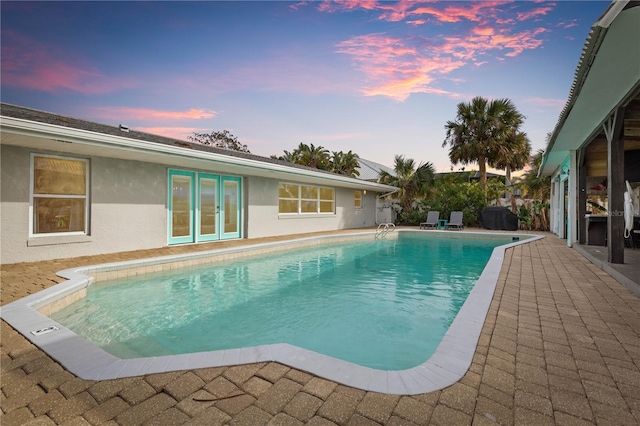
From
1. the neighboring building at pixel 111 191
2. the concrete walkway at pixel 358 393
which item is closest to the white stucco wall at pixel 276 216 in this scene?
the neighboring building at pixel 111 191

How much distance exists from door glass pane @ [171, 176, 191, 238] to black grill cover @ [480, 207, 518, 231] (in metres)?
13.7

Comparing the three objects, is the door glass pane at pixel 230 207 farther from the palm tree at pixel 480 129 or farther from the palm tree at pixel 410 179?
the palm tree at pixel 480 129

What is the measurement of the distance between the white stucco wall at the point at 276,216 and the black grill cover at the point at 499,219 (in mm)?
6565

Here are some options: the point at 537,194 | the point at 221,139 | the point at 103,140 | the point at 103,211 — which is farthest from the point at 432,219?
the point at 221,139

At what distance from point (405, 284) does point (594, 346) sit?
11.9 feet

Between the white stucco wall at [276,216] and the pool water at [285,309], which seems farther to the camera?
the white stucco wall at [276,216]

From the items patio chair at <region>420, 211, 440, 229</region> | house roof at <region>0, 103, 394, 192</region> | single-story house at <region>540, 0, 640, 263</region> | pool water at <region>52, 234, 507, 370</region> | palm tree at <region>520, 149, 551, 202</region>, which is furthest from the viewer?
palm tree at <region>520, 149, 551, 202</region>

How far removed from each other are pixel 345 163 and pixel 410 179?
9.58m

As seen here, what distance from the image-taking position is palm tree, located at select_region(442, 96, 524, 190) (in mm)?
17188

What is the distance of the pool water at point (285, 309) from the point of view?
3459 mm

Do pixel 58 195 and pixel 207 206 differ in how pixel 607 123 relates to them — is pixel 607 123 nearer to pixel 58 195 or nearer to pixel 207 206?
pixel 207 206

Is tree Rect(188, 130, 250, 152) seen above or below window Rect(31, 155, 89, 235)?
above

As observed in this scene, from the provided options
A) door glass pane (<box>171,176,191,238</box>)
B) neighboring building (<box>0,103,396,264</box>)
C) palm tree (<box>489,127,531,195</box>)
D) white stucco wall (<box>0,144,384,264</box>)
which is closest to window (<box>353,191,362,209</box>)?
neighboring building (<box>0,103,396,264</box>)

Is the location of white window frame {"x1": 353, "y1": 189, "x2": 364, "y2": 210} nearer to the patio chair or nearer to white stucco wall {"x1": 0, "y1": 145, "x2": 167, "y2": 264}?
the patio chair
